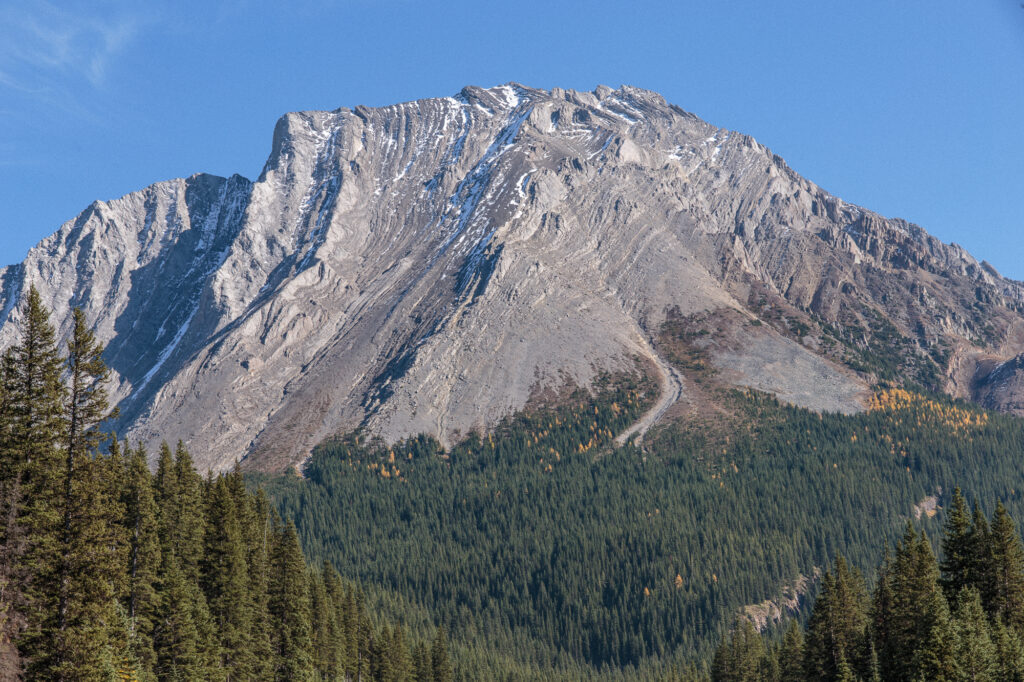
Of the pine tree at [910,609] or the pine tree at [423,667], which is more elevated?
the pine tree at [910,609]

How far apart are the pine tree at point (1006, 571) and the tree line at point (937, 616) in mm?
68

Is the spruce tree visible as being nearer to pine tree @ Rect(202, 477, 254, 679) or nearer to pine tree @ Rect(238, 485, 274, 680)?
pine tree @ Rect(202, 477, 254, 679)

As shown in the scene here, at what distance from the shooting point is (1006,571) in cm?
6956

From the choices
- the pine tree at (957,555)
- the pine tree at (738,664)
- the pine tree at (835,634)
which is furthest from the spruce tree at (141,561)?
the pine tree at (738,664)

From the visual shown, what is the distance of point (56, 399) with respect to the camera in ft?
169

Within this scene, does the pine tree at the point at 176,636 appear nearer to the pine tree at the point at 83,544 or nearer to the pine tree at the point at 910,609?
the pine tree at the point at 83,544

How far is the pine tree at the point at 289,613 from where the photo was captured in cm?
7988

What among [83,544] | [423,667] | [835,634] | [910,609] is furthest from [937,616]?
[423,667]

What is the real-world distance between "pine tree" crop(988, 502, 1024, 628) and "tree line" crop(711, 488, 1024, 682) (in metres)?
0.07

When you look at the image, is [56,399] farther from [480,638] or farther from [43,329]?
[480,638]

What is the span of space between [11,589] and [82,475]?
625 cm

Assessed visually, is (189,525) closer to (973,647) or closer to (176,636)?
(176,636)

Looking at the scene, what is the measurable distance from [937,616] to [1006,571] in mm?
10515

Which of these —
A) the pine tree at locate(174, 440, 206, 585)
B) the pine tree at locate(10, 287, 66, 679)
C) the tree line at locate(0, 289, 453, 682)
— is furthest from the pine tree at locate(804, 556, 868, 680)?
the pine tree at locate(10, 287, 66, 679)
